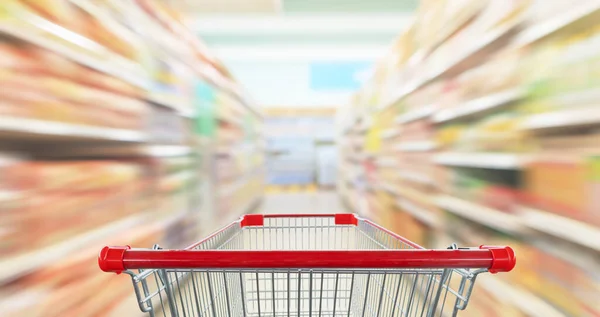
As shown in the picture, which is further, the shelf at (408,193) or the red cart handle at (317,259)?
the shelf at (408,193)

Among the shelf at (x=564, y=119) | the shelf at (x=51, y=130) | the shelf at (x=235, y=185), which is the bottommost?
the shelf at (x=235, y=185)

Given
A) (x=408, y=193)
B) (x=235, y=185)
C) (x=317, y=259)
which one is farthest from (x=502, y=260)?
(x=235, y=185)

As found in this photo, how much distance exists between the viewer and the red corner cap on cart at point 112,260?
0.65 m

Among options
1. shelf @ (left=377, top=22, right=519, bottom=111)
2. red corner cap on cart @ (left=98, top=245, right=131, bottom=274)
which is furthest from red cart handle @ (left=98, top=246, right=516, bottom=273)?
shelf @ (left=377, top=22, right=519, bottom=111)

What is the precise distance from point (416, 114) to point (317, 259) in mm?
2030

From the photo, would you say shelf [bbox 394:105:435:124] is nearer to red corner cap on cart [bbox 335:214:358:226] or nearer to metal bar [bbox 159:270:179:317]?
red corner cap on cart [bbox 335:214:358:226]

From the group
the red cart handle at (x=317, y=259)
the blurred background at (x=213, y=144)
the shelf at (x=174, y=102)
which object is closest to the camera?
the red cart handle at (x=317, y=259)

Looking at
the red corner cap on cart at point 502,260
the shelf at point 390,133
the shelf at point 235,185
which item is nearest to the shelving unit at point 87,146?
the shelf at point 235,185

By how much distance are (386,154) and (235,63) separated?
6.86 meters

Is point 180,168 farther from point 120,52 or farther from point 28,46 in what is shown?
point 28,46

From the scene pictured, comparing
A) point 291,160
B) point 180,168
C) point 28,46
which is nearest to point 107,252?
point 28,46

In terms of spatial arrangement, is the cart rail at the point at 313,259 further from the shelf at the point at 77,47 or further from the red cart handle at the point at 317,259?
the shelf at the point at 77,47

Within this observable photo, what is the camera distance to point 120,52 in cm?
167

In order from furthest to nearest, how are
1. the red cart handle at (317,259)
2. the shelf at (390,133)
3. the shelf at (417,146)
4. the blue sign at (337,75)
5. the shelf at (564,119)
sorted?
the blue sign at (337,75) < the shelf at (390,133) < the shelf at (417,146) < the shelf at (564,119) < the red cart handle at (317,259)
